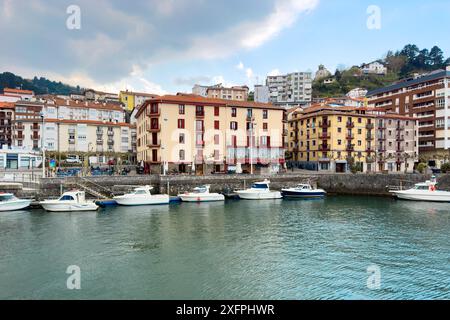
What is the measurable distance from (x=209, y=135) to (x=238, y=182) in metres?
14.0

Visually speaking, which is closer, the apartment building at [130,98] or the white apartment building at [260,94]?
the white apartment building at [260,94]

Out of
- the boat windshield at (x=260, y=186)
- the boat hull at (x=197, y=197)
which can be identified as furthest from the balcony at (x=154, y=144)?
the boat windshield at (x=260, y=186)

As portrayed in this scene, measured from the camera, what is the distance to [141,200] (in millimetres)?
44938

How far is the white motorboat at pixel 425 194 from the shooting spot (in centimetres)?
5150

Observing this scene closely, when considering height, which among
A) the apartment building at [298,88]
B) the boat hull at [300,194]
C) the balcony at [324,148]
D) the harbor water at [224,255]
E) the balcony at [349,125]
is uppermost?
the apartment building at [298,88]

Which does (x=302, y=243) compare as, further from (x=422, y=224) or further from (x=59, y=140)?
(x=59, y=140)

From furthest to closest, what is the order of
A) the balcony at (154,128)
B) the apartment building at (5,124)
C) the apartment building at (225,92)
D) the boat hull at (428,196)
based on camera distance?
the apartment building at (225,92) < the apartment building at (5,124) < the balcony at (154,128) < the boat hull at (428,196)

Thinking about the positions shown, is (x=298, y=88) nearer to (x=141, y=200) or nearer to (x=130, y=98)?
(x=130, y=98)

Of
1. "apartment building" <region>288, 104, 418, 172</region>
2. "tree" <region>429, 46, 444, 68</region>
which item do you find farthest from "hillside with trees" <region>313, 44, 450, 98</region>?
"apartment building" <region>288, 104, 418, 172</region>

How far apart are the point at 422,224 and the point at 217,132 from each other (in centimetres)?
4230

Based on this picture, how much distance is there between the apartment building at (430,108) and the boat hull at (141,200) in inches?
2945

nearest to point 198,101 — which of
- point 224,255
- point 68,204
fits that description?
point 68,204

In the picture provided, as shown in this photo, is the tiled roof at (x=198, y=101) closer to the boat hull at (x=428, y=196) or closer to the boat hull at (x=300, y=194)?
the boat hull at (x=300, y=194)
